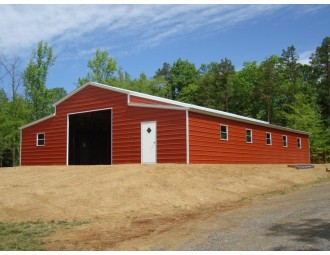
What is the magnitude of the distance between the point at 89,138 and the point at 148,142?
10.9 m

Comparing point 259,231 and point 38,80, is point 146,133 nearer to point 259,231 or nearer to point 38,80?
point 259,231

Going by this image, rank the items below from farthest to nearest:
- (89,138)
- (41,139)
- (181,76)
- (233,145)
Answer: (181,76) → (89,138) → (41,139) → (233,145)

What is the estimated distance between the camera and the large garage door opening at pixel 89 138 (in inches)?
979

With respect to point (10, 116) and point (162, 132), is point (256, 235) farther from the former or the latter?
point (10, 116)

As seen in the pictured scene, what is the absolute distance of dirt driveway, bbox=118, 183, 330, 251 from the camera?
7.24 meters

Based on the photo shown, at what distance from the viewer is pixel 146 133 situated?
20312 mm

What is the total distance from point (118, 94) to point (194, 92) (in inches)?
1431

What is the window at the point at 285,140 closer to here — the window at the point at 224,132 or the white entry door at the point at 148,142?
the window at the point at 224,132

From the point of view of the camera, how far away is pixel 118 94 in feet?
72.1

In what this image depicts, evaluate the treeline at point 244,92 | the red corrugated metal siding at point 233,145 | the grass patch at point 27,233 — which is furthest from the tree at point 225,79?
the grass patch at point 27,233

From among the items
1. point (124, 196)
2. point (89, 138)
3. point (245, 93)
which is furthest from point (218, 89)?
point (124, 196)

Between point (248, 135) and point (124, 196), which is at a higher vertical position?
point (248, 135)

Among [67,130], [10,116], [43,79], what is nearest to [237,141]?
[67,130]

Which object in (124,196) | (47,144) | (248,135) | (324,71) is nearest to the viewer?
(124,196)
